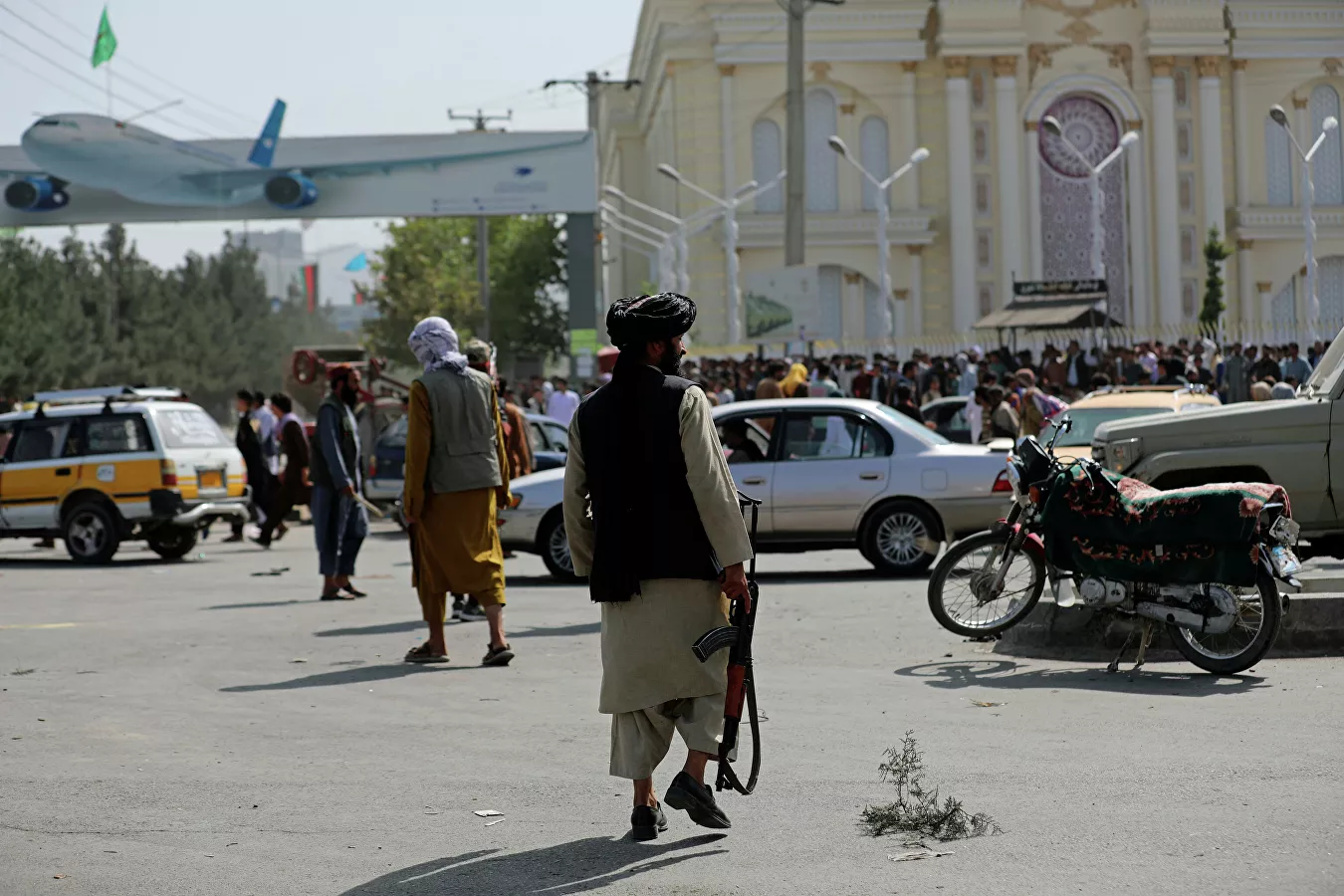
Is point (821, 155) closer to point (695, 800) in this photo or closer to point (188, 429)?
point (188, 429)

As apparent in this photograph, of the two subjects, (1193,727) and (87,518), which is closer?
(1193,727)

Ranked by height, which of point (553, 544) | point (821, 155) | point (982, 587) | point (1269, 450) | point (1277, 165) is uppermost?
point (821, 155)

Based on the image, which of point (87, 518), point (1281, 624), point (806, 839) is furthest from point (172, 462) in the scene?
point (806, 839)

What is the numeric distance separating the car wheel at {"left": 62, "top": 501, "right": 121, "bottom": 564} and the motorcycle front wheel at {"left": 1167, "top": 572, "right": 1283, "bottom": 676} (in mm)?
13044

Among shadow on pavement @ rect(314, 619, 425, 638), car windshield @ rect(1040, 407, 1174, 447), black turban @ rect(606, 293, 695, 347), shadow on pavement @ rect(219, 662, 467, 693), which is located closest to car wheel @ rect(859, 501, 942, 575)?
car windshield @ rect(1040, 407, 1174, 447)

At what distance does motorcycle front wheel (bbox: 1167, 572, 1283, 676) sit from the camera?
931cm

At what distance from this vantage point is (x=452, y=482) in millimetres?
10367

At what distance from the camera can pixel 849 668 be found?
10.3 m

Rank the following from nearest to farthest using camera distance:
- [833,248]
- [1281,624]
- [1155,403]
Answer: [1281,624], [1155,403], [833,248]

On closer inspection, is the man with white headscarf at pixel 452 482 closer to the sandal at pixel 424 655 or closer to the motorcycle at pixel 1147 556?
→ the sandal at pixel 424 655

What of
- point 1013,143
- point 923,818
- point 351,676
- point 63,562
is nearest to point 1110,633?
point 351,676

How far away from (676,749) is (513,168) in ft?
137

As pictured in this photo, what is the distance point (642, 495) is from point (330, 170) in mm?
44302

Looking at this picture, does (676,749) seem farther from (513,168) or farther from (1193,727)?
(513,168)
